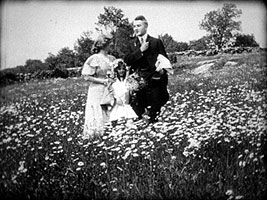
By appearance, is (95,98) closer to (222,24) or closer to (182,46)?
(182,46)

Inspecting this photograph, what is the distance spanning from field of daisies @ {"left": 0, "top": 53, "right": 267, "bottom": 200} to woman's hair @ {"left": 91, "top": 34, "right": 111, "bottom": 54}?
0.25 m

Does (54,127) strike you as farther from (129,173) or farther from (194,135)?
(194,135)

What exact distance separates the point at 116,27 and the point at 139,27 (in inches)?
6.6

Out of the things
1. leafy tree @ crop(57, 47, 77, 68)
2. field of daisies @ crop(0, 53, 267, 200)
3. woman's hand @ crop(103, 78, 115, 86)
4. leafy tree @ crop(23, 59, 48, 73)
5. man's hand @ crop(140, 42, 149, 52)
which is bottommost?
field of daisies @ crop(0, 53, 267, 200)

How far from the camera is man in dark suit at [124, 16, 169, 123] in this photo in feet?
8.00

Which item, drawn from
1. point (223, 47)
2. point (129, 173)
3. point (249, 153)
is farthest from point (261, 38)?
point (129, 173)

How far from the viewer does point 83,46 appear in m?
2.50

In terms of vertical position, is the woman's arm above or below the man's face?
below

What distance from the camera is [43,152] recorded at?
2402 millimetres

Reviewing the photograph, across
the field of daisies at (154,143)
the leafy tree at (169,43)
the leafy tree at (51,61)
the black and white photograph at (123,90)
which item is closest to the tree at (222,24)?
the black and white photograph at (123,90)

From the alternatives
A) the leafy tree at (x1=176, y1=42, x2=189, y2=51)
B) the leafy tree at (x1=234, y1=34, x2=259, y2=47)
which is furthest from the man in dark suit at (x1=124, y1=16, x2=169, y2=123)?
the leafy tree at (x1=234, y1=34, x2=259, y2=47)

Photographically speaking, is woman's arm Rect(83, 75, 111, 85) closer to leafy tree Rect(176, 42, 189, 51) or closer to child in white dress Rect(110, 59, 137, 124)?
child in white dress Rect(110, 59, 137, 124)

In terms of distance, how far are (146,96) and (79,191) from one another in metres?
0.82

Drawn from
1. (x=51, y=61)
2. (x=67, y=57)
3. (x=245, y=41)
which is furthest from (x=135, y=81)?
(x=245, y=41)
